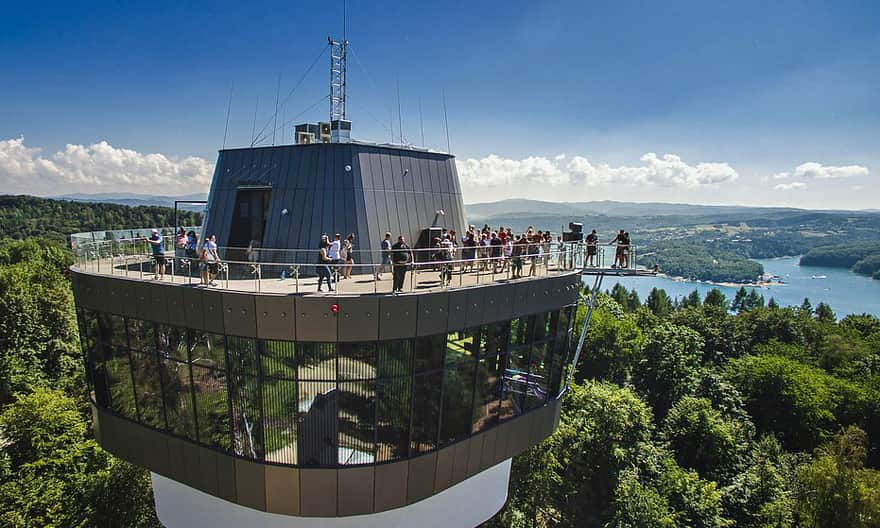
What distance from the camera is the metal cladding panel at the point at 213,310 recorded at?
13.2 meters

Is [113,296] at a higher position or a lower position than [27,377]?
higher

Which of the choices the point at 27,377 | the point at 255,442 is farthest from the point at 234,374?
the point at 27,377

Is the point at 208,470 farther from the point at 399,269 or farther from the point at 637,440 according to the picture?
the point at 637,440

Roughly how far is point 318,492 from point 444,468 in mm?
3913

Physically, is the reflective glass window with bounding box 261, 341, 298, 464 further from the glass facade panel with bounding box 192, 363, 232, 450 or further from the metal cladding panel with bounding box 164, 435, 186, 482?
the metal cladding panel with bounding box 164, 435, 186, 482

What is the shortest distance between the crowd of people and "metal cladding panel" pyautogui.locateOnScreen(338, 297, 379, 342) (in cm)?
85

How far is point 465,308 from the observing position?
14359 mm

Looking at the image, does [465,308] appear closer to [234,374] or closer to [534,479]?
[234,374]

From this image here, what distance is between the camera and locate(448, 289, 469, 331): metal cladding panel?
14008mm

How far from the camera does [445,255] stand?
1642cm

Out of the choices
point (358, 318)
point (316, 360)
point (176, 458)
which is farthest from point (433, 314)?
point (176, 458)

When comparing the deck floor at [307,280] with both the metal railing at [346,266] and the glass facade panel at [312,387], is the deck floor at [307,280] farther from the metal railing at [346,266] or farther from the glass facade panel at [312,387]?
the glass facade panel at [312,387]

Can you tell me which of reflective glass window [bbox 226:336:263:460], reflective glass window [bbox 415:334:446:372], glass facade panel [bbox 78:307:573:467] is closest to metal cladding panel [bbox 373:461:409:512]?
glass facade panel [bbox 78:307:573:467]

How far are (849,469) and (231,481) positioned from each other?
40.1 m
